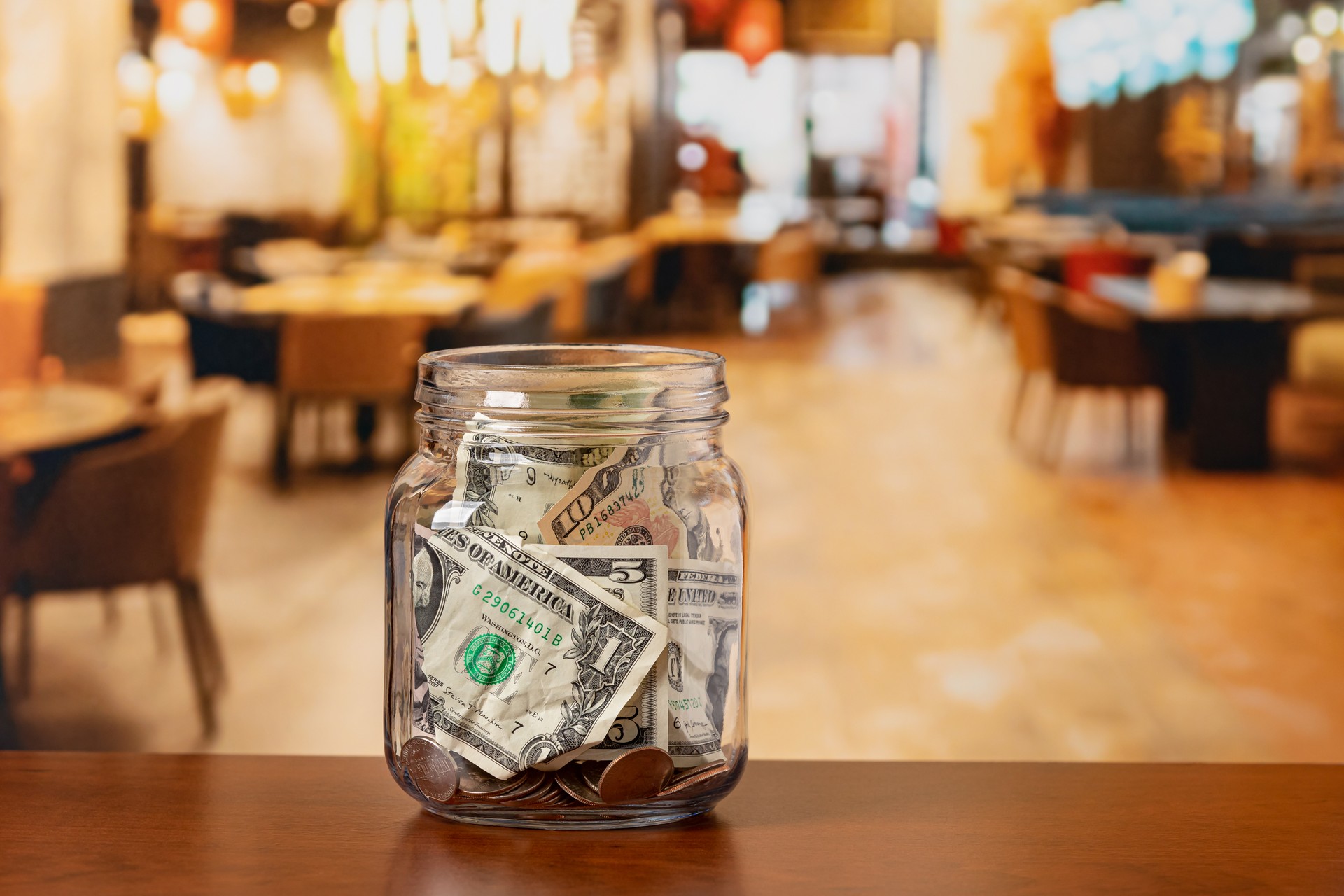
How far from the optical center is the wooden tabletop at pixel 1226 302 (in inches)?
223

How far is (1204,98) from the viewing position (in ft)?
20.4

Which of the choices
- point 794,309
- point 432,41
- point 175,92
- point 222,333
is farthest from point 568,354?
point 794,309

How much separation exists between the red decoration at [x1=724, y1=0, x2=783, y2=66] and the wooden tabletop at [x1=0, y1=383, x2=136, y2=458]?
10.3 feet

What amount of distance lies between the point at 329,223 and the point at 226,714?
260 centimetres

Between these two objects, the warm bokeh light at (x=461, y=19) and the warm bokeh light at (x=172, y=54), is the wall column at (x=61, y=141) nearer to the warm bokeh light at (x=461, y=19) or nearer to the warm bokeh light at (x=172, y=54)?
the warm bokeh light at (x=172, y=54)

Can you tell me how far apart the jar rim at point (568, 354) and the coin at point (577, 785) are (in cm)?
20

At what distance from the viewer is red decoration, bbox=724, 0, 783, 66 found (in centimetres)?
588

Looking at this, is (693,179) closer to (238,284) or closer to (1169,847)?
(238,284)

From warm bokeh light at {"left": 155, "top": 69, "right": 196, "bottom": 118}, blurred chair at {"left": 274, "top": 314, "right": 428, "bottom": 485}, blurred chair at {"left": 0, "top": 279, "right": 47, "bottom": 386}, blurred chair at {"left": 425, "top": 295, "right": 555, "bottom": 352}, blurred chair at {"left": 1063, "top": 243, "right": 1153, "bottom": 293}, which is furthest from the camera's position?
blurred chair at {"left": 1063, "top": 243, "right": 1153, "bottom": 293}

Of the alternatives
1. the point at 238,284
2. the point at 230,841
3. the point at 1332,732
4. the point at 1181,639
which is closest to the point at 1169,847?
the point at 230,841

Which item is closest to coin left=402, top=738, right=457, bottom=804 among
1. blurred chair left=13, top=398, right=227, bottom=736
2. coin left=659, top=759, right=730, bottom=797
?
coin left=659, top=759, right=730, bottom=797

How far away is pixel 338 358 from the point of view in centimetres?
524

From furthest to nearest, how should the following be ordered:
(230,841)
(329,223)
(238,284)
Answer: (329,223) < (238,284) < (230,841)

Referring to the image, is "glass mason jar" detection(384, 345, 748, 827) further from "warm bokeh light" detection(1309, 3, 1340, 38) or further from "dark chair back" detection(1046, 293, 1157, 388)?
"warm bokeh light" detection(1309, 3, 1340, 38)
